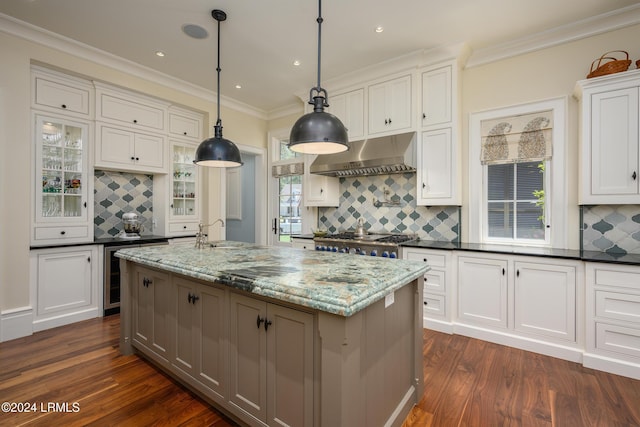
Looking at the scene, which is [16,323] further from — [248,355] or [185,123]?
[185,123]

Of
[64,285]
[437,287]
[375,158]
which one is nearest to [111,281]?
[64,285]

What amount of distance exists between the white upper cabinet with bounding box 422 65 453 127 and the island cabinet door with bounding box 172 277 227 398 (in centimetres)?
297

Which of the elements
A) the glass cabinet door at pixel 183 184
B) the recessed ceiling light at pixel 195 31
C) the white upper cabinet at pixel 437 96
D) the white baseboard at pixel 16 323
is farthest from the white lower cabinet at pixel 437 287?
the white baseboard at pixel 16 323

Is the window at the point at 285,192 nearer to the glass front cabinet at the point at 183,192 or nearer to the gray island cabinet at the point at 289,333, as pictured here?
the glass front cabinet at the point at 183,192

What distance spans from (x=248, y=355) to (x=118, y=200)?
357cm

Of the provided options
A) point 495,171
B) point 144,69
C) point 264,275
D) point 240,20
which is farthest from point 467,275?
point 144,69

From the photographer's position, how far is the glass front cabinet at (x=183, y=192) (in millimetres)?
4336

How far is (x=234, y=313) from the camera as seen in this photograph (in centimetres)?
171

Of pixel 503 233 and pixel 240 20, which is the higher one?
pixel 240 20

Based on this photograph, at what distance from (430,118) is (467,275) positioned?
1.80 meters

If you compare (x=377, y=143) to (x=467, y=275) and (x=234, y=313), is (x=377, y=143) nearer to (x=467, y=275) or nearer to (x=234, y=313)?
(x=467, y=275)

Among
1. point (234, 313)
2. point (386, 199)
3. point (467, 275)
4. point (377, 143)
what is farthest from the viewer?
point (386, 199)

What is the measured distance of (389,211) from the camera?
13.4ft

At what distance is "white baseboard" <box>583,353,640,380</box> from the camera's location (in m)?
2.26
